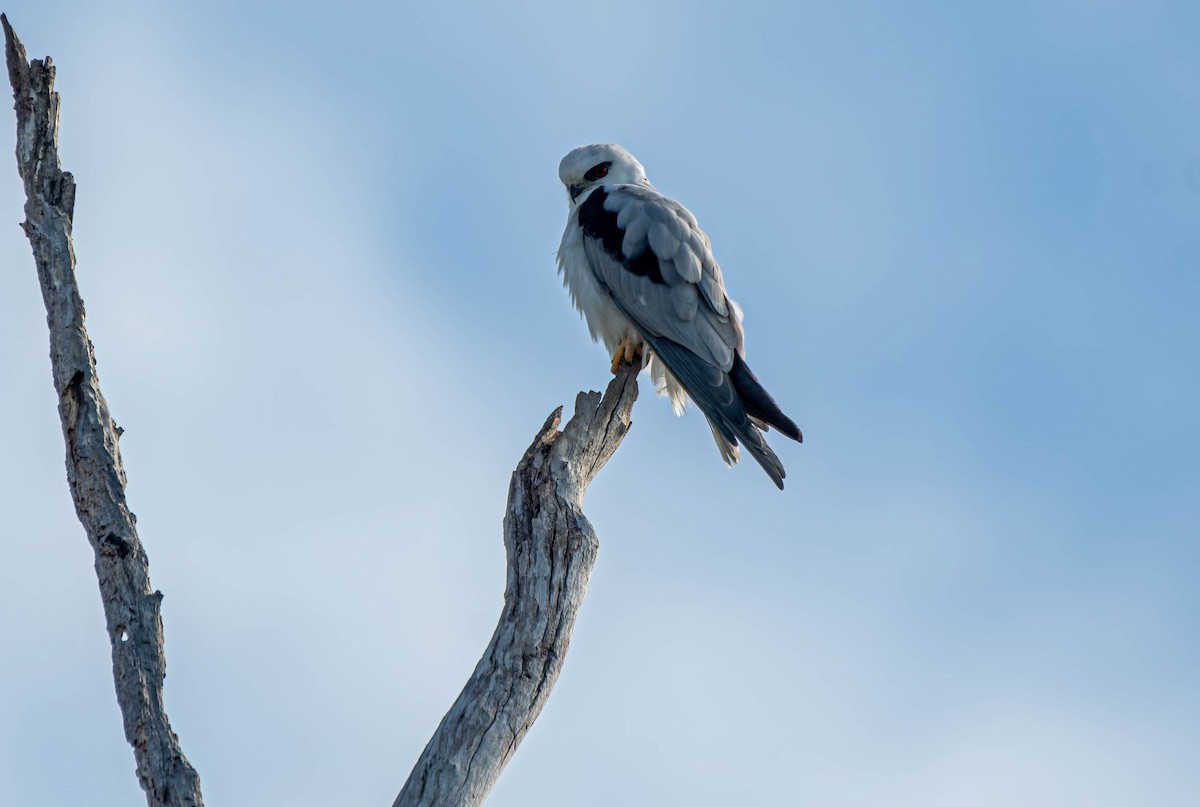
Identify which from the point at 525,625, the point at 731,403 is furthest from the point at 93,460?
the point at 731,403

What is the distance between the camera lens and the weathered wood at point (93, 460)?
4.38 metres

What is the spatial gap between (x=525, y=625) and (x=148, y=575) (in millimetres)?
1274

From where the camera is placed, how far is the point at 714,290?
718 cm

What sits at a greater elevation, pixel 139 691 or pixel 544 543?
pixel 544 543

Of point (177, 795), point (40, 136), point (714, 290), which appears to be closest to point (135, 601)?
point (177, 795)

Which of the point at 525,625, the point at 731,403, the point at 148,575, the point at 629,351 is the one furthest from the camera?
the point at 629,351

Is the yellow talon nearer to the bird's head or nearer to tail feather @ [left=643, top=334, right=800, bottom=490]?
tail feather @ [left=643, top=334, right=800, bottom=490]

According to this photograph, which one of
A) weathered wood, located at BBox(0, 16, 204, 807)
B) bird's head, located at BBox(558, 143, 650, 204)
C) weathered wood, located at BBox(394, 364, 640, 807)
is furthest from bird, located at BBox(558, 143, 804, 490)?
weathered wood, located at BBox(0, 16, 204, 807)

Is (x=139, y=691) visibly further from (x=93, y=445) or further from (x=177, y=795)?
(x=93, y=445)

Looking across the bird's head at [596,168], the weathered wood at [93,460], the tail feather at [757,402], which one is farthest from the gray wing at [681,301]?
the weathered wood at [93,460]

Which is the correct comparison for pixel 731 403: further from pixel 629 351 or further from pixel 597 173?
pixel 597 173

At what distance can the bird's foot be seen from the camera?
24.1ft

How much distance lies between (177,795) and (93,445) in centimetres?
120

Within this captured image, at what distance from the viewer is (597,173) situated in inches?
326
